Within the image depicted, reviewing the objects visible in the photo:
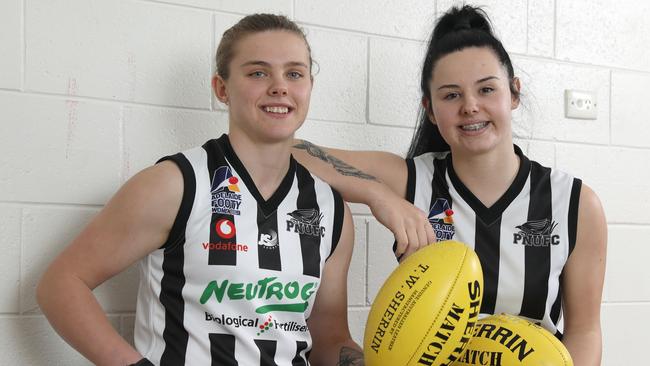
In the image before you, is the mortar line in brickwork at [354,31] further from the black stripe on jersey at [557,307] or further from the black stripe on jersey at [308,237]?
the black stripe on jersey at [557,307]

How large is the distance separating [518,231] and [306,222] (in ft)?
1.71

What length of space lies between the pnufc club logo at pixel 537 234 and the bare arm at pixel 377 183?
0.29 metres

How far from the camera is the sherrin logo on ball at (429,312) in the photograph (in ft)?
4.43

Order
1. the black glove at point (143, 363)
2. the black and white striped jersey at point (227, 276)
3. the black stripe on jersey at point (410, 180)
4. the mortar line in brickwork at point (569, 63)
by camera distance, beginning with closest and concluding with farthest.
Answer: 1. the black glove at point (143, 363)
2. the black and white striped jersey at point (227, 276)
3. the black stripe on jersey at point (410, 180)
4. the mortar line in brickwork at point (569, 63)

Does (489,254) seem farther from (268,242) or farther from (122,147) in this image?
(122,147)

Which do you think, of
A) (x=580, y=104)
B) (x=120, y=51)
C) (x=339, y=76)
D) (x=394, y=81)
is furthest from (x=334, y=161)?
(x=580, y=104)

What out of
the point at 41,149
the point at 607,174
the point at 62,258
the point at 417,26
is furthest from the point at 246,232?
the point at 607,174

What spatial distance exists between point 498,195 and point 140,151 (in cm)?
86

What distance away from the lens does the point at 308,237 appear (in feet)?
5.11

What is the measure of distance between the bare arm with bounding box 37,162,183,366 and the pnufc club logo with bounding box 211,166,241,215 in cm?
10

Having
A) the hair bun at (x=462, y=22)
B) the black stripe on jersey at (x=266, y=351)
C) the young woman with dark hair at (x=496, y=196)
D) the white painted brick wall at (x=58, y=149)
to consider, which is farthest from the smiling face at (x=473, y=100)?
the white painted brick wall at (x=58, y=149)

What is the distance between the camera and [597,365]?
1669 mm

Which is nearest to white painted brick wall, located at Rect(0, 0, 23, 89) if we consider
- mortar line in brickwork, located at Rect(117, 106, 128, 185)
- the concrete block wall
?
the concrete block wall

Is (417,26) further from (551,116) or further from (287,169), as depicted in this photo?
(287,169)
